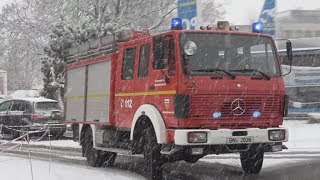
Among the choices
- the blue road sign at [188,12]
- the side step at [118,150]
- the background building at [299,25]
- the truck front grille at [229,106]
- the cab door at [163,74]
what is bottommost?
the side step at [118,150]

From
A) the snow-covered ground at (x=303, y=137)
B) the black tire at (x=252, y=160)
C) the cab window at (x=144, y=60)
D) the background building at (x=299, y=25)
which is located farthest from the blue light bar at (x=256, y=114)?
the background building at (x=299, y=25)

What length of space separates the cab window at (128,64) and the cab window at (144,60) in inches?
13.9

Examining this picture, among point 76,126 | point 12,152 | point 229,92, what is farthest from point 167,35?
point 12,152

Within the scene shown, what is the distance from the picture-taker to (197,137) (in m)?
9.06

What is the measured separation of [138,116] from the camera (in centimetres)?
1020

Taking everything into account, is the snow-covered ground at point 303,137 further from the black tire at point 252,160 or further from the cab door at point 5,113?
the cab door at point 5,113

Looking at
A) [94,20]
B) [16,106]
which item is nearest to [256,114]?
[16,106]

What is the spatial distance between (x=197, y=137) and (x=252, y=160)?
206cm

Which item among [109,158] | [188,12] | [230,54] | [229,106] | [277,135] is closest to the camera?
[229,106]

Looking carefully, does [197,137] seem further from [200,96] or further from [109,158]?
[109,158]

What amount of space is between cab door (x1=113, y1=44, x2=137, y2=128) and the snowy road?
1.11m

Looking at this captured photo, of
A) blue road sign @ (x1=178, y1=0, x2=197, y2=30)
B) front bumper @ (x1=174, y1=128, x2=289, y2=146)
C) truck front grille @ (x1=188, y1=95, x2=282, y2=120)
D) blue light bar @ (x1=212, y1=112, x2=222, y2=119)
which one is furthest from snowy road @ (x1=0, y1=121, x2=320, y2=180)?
blue road sign @ (x1=178, y1=0, x2=197, y2=30)

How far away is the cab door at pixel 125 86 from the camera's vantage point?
10.8 metres

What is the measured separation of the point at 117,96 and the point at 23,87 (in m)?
64.5
